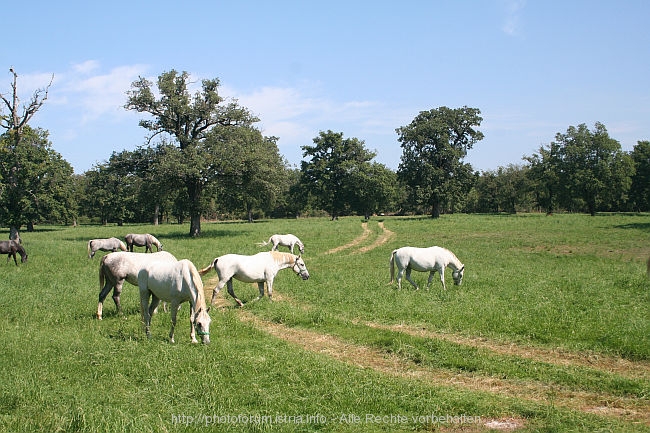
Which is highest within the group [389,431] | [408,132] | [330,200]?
[408,132]

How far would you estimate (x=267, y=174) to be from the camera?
40625 mm

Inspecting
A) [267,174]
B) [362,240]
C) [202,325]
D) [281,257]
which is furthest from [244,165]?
[202,325]

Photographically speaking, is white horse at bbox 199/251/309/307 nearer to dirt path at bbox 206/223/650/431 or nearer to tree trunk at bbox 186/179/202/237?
dirt path at bbox 206/223/650/431

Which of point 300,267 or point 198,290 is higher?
point 198,290

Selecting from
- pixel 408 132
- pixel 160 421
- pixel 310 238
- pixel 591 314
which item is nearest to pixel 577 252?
pixel 591 314

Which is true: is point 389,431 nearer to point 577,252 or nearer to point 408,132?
point 577,252

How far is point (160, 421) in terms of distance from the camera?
6.22m

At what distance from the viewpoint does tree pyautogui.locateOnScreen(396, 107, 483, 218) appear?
58938mm

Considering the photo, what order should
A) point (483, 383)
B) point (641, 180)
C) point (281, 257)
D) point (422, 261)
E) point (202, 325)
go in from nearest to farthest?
point (483, 383), point (202, 325), point (281, 257), point (422, 261), point (641, 180)

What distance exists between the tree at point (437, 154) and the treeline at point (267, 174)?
132 mm

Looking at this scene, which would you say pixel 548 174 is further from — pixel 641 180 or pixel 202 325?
pixel 202 325

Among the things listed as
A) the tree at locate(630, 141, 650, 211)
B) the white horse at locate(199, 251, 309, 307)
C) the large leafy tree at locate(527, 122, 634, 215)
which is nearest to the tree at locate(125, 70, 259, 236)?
the white horse at locate(199, 251, 309, 307)

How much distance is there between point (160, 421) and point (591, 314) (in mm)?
10714

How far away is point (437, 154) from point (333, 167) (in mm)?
19940
